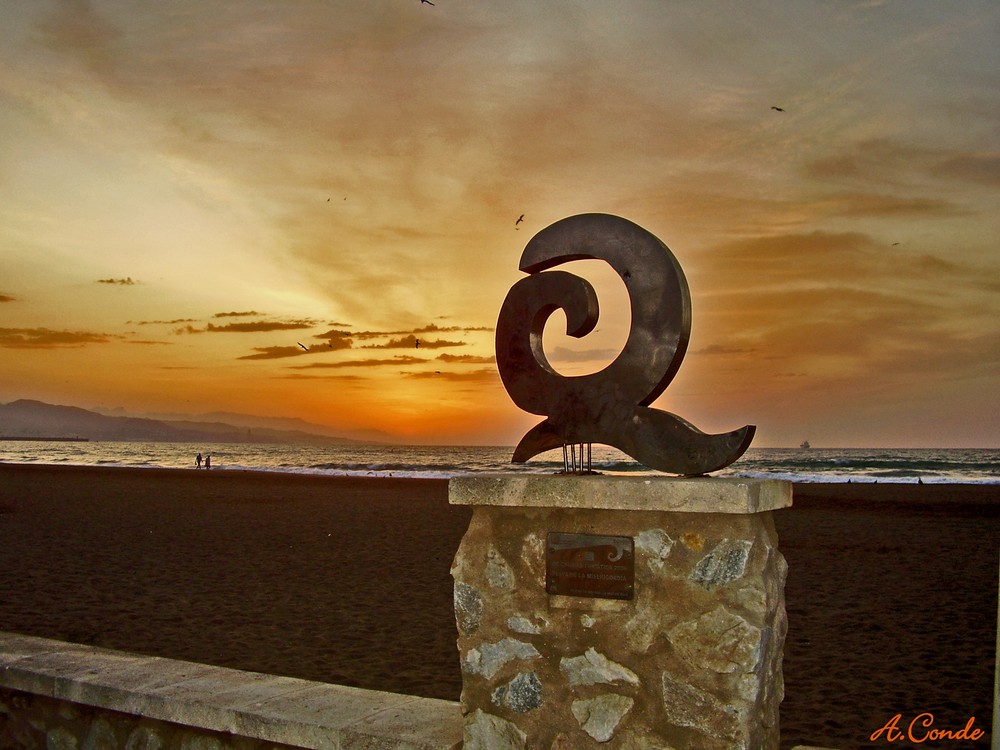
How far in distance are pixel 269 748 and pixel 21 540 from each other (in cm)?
1258

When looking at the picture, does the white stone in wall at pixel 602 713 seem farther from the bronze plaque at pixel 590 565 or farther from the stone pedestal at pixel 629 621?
the bronze plaque at pixel 590 565

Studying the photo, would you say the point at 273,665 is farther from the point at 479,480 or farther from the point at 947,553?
the point at 947,553

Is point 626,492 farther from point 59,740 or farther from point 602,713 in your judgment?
A: point 59,740

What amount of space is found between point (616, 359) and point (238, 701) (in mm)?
2480

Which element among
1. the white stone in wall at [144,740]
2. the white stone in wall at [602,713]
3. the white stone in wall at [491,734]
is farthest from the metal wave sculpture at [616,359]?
the white stone in wall at [144,740]

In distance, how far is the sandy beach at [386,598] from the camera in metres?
6.45

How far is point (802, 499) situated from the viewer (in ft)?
86.1

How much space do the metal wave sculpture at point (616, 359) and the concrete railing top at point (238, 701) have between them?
52.8 inches

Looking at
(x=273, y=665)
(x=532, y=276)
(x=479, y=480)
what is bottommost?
(x=273, y=665)

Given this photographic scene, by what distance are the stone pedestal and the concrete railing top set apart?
477 mm

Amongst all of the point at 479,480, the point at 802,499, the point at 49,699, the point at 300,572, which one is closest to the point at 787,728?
the point at 479,480

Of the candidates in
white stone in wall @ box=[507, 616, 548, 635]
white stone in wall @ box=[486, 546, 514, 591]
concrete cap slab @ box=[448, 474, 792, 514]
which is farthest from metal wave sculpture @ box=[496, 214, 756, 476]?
white stone in wall @ box=[507, 616, 548, 635]

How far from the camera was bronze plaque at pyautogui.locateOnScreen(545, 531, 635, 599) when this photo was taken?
3.09m

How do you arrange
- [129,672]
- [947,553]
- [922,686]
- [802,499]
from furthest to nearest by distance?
[802,499]
[947,553]
[922,686]
[129,672]
